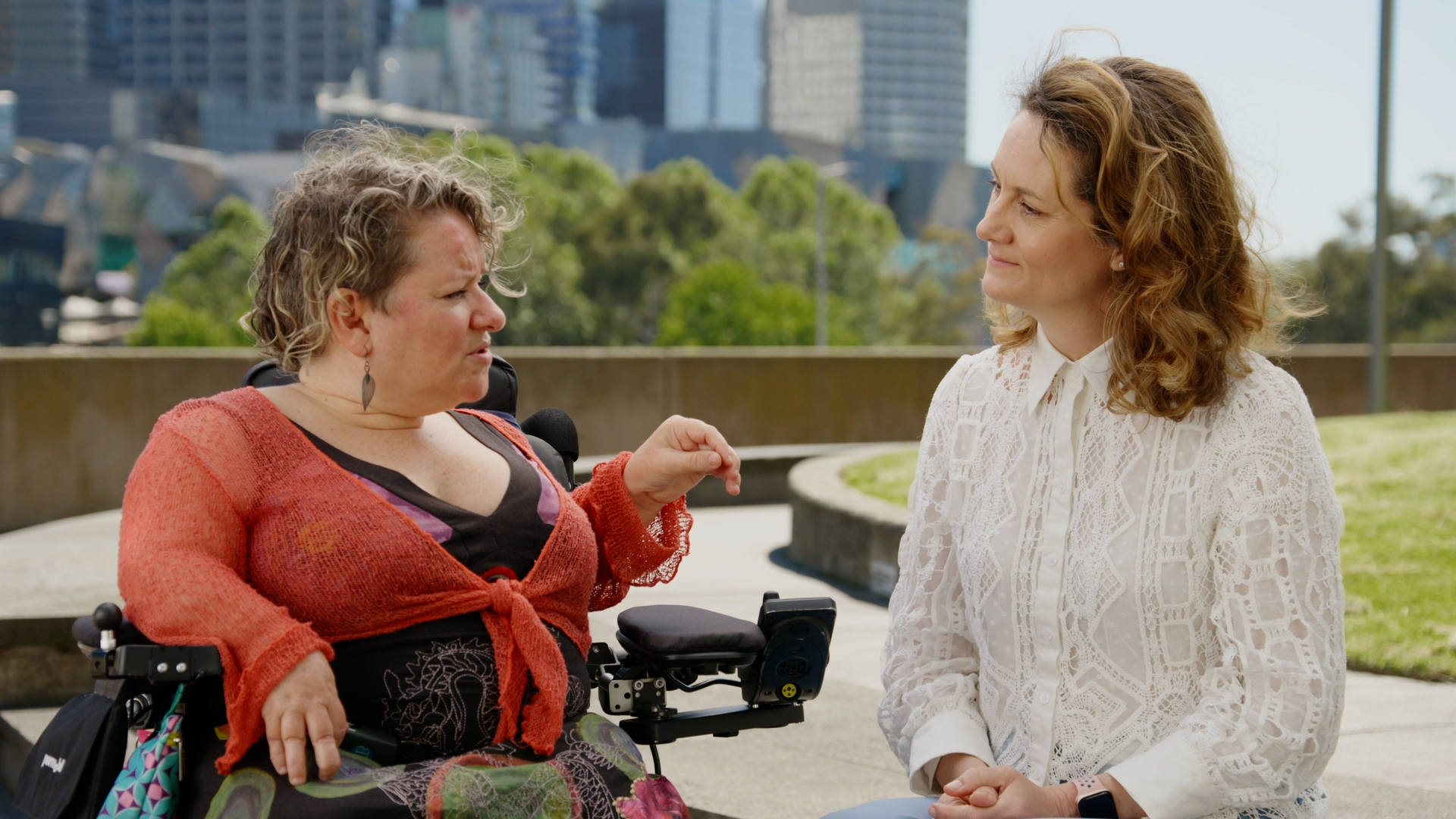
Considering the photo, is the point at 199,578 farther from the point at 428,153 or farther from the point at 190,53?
the point at 190,53

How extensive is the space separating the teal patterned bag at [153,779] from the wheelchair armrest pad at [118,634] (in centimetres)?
10

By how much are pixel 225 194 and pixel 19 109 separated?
67770 mm

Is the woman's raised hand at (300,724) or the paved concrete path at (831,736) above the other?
the woman's raised hand at (300,724)

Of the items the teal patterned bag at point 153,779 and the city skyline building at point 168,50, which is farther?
the city skyline building at point 168,50

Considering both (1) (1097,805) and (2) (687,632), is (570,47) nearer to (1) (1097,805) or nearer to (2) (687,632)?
(2) (687,632)

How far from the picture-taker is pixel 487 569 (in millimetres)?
2178

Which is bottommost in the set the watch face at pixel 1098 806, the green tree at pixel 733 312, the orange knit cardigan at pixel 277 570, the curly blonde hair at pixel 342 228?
the green tree at pixel 733 312

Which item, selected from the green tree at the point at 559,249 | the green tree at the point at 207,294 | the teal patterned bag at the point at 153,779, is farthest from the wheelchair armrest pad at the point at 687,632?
the green tree at the point at 207,294

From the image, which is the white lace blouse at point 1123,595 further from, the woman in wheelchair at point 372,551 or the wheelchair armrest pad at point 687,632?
the woman in wheelchair at point 372,551

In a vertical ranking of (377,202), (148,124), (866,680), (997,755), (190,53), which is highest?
(190,53)

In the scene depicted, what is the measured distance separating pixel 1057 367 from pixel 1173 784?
66 centimetres

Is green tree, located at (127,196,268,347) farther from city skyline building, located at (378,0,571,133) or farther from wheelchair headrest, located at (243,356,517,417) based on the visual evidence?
wheelchair headrest, located at (243,356,517,417)

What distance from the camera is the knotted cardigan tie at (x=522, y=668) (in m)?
2.12

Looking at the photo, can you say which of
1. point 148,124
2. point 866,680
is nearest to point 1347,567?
point 866,680
